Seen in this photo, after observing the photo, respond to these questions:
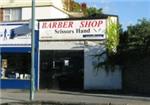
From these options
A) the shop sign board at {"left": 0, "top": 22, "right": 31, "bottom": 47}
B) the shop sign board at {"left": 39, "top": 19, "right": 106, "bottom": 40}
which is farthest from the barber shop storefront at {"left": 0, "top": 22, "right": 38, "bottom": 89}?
the shop sign board at {"left": 39, "top": 19, "right": 106, "bottom": 40}

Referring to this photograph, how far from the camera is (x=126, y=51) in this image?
3322 centimetres

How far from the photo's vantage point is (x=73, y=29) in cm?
3444

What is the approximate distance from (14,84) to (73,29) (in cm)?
576

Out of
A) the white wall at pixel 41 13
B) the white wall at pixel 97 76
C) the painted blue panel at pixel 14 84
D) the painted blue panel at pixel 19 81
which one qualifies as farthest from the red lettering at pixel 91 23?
the white wall at pixel 41 13

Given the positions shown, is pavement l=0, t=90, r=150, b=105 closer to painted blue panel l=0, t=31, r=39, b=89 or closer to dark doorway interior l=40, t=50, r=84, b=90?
dark doorway interior l=40, t=50, r=84, b=90

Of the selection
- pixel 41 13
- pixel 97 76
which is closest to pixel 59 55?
pixel 97 76

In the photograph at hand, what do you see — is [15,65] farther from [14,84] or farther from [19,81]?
[14,84]

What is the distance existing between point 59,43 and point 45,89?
10.9 feet

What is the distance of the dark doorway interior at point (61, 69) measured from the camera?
3469 centimetres

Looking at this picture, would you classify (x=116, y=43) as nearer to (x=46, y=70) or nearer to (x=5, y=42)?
(x=46, y=70)

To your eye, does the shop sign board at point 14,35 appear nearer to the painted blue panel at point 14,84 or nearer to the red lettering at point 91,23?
the painted blue panel at point 14,84

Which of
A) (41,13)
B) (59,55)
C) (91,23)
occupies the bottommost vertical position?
(59,55)

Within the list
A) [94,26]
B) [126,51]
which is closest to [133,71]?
[126,51]

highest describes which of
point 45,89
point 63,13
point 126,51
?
point 63,13
